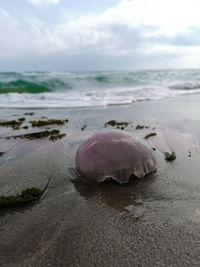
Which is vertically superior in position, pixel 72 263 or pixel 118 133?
pixel 118 133

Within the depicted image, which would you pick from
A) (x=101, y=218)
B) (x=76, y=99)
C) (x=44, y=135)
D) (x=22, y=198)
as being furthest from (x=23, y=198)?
(x=76, y=99)

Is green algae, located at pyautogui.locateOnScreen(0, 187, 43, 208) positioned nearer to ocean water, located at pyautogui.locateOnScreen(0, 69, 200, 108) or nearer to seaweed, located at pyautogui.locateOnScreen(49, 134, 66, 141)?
seaweed, located at pyautogui.locateOnScreen(49, 134, 66, 141)

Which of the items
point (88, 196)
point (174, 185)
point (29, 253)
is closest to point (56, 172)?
point (88, 196)

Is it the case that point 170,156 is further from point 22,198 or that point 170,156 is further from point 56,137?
point 56,137

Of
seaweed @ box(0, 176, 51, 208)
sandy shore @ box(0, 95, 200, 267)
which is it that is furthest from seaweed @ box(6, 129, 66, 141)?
seaweed @ box(0, 176, 51, 208)

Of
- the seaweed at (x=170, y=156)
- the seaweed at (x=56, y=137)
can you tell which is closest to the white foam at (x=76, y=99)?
the seaweed at (x=56, y=137)

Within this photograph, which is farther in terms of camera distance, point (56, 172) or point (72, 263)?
point (56, 172)

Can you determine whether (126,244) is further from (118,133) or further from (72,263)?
(118,133)
